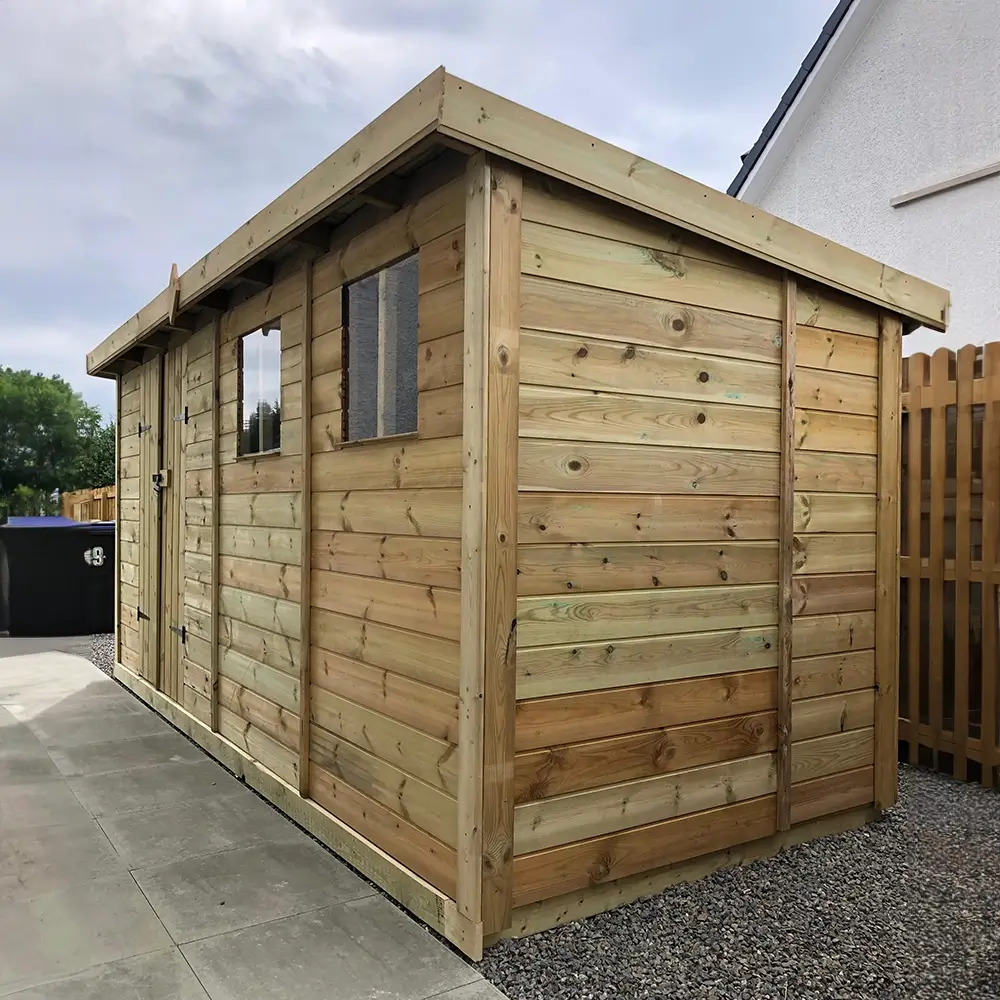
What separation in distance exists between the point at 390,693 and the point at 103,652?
6.25m

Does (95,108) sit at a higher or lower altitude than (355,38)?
higher

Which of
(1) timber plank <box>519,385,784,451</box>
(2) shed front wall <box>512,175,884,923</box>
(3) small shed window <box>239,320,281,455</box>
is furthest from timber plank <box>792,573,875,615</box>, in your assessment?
(3) small shed window <box>239,320,281,455</box>

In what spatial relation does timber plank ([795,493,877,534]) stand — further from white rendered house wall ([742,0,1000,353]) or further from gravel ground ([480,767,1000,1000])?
white rendered house wall ([742,0,1000,353])

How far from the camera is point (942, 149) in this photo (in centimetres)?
634

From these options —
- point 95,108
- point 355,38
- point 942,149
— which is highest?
point 95,108

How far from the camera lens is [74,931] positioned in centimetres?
280

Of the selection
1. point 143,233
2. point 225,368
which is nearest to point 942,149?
point 225,368

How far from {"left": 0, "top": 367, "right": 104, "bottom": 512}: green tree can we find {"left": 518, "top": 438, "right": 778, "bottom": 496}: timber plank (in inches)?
1518

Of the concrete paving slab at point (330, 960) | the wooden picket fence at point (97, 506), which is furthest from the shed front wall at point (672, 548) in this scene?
the wooden picket fence at point (97, 506)

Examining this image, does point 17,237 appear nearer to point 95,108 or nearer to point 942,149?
point 95,108

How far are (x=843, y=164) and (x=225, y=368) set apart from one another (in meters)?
5.45

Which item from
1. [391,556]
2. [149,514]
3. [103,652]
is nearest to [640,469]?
[391,556]

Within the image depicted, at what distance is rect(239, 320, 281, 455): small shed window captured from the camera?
4.12 m

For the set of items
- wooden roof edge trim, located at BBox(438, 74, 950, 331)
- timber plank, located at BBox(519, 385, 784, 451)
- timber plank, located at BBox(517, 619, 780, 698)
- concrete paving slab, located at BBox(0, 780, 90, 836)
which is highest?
wooden roof edge trim, located at BBox(438, 74, 950, 331)
